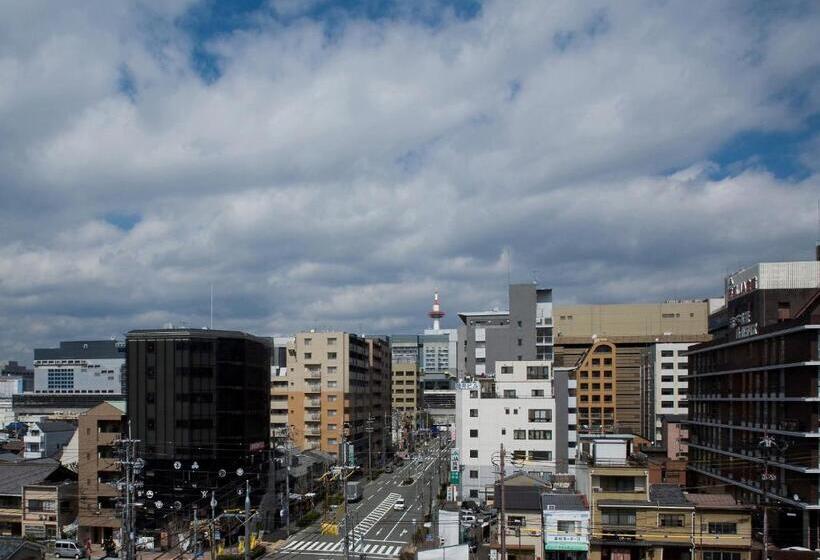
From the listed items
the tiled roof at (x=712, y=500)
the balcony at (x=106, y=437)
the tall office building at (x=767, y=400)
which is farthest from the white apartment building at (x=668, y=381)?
the balcony at (x=106, y=437)

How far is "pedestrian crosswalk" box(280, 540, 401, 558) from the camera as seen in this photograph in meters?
49.0

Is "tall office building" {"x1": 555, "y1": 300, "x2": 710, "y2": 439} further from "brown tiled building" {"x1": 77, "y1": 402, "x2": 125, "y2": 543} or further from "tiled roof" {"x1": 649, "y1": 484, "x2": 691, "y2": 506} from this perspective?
"brown tiled building" {"x1": 77, "y1": 402, "x2": 125, "y2": 543}

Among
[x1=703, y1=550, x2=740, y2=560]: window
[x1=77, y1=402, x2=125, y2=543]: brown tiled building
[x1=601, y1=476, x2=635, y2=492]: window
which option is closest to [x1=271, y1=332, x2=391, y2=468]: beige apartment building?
[x1=77, y1=402, x2=125, y2=543]: brown tiled building

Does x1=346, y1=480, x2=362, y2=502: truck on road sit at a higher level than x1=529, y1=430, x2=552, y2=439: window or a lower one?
lower

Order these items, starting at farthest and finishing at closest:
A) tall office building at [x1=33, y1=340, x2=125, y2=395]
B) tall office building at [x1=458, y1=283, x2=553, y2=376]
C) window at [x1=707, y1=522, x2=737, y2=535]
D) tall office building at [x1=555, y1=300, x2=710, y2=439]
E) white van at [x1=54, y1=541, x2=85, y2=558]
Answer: tall office building at [x1=33, y1=340, x2=125, y2=395] < tall office building at [x1=555, y1=300, x2=710, y2=439] < tall office building at [x1=458, y1=283, x2=553, y2=376] < white van at [x1=54, y1=541, x2=85, y2=558] < window at [x1=707, y1=522, x2=737, y2=535]

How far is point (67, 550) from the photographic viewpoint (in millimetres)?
50000

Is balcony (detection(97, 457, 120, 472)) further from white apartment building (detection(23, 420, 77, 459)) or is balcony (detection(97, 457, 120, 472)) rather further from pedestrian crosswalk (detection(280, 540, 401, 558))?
white apartment building (detection(23, 420, 77, 459))

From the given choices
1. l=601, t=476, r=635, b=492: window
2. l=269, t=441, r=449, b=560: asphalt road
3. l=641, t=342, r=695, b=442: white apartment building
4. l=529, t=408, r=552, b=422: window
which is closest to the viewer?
l=601, t=476, r=635, b=492: window

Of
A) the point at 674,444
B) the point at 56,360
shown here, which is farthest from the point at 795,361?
the point at 56,360

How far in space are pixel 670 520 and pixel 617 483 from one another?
3.54 m

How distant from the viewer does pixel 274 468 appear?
5988 cm

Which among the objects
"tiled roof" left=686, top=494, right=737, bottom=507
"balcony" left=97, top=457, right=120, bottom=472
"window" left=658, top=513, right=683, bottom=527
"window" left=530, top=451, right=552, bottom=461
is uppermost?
"tiled roof" left=686, top=494, right=737, bottom=507

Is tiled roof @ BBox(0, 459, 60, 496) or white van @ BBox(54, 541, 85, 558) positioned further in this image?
tiled roof @ BBox(0, 459, 60, 496)

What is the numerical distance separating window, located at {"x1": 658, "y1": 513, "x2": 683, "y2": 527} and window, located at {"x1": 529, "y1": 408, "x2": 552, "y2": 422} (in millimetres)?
23970
